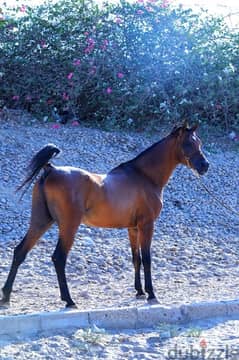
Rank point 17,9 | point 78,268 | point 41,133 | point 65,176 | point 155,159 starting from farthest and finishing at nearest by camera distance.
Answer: point 17,9 → point 41,133 → point 78,268 → point 155,159 → point 65,176

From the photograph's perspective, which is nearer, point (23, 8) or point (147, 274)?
point (147, 274)

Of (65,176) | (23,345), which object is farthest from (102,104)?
(23,345)

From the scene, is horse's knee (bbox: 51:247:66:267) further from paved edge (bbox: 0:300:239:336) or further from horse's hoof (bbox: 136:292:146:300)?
horse's hoof (bbox: 136:292:146:300)

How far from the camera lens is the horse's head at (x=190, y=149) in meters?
8.59

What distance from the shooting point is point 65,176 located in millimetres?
7547

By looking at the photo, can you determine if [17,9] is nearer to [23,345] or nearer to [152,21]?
[152,21]

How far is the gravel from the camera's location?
8383 mm

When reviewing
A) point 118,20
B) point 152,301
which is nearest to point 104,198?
point 152,301

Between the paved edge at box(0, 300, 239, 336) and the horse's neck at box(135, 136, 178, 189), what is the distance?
5.72 feet

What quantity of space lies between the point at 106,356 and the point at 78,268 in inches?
140

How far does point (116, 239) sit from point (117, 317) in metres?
3.80

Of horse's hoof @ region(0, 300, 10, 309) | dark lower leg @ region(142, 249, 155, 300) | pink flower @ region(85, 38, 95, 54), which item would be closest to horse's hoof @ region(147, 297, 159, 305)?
dark lower leg @ region(142, 249, 155, 300)

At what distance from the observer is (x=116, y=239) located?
420 inches

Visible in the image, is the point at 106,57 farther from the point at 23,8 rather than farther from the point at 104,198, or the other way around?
the point at 104,198
